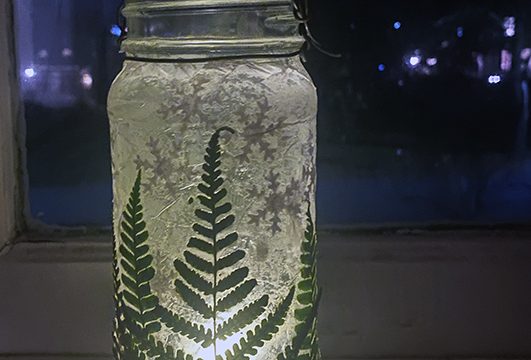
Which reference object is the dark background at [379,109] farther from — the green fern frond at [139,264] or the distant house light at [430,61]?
the green fern frond at [139,264]

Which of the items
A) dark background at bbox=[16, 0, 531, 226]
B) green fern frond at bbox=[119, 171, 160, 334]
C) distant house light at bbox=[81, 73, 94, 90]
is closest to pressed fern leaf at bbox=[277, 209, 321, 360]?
green fern frond at bbox=[119, 171, 160, 334]

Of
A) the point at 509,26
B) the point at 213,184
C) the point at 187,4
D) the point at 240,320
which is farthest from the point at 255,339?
the point at 509,26

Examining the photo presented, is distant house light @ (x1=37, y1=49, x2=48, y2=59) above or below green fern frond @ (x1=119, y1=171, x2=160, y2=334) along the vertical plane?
above

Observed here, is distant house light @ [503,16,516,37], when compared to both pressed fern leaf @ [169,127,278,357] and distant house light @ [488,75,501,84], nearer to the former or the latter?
distant house light @ [488,75,501,84]

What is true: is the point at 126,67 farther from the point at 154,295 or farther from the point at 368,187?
the point at 368,187

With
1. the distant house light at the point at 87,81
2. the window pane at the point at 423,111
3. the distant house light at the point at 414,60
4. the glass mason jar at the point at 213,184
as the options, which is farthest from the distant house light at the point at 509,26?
the distant house light at the point at 87,81

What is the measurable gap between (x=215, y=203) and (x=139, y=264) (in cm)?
8

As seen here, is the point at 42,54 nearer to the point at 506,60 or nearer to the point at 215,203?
the point at 215,203

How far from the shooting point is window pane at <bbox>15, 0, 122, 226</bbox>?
0.87 m

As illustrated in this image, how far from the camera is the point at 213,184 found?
0.58 m

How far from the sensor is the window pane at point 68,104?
0.87 meters

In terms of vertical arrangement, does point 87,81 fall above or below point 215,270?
above

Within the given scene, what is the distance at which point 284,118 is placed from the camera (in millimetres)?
599

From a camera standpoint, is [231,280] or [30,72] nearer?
[231,280]
